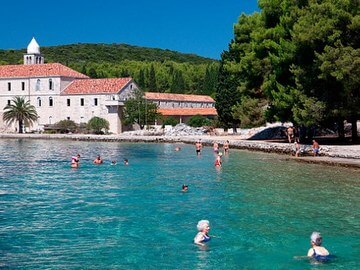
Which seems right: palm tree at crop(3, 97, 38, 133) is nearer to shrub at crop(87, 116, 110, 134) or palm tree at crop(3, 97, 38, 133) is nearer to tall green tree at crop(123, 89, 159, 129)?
shrub at crop(87, 116, 110, 134)

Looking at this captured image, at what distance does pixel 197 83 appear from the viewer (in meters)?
130

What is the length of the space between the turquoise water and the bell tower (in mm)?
65248

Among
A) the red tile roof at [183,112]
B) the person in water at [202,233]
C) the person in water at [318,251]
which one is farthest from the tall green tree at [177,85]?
the person in water at [318,251]

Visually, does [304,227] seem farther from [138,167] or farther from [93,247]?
[138,167]

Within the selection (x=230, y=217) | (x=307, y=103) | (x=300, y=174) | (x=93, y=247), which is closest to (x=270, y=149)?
(x=307, y=103)

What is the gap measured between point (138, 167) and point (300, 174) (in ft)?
31.8

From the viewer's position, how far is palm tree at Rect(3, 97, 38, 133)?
8081 centimetres

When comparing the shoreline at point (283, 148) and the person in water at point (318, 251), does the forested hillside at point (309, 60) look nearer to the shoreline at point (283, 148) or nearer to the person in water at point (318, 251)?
the shoreline at point (283, 148)

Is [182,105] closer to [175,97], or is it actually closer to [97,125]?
[175,97]

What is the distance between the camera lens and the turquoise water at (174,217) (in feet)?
44.1

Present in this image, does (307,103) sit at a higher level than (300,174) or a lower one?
higher

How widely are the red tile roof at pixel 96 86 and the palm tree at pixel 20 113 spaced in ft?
16.6

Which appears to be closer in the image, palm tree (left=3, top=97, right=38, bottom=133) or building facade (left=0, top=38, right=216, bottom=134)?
building facade (left=0, top=38, right=216, bottom=134)

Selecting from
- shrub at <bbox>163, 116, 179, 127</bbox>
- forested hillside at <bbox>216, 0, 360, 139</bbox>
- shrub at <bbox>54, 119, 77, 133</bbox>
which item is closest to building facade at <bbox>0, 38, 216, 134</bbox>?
shrub at <bbox>54, 119, 77, 133</bbox>
